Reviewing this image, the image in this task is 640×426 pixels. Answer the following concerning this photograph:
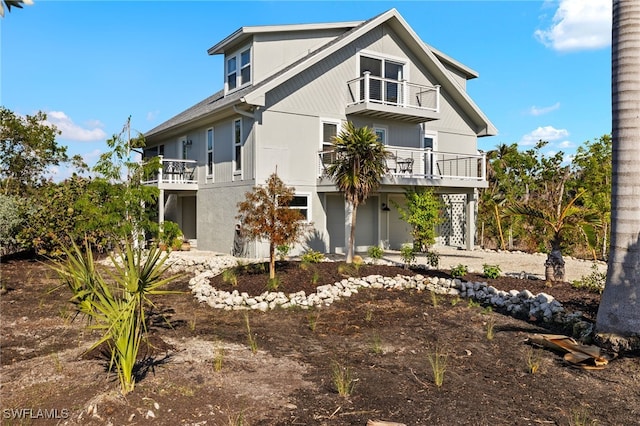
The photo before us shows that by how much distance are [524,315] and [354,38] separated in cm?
1234

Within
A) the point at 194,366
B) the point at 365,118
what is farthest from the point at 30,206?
the point at 194,366

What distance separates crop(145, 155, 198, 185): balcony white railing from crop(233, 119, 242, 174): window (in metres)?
3.29

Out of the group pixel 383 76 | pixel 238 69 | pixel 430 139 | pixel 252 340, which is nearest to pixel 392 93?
pixel 383 76

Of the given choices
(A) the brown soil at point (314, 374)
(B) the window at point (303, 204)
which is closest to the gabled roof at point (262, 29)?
(B) the window at point (303, 204)

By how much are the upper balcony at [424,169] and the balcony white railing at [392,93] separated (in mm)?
1935

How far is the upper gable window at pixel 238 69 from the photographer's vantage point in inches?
709

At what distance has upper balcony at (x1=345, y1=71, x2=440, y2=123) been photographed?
1742 cm

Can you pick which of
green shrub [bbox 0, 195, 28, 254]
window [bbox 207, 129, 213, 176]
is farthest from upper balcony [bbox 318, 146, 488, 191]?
green shrub [bbox 0, 195, 28, 254]

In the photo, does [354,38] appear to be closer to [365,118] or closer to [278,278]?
[365,118]

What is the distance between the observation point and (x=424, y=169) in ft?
63.1

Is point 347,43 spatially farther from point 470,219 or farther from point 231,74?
point 470,219

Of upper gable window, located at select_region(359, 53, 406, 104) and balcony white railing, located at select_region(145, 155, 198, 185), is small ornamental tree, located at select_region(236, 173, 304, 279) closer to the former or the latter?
upper gable window, located at select_region(359, 53, 406, 104)

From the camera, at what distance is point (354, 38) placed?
57.2 feet

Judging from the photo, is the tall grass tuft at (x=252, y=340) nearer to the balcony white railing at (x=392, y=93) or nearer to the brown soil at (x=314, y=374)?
the brown soil at (x=314, y=374)
